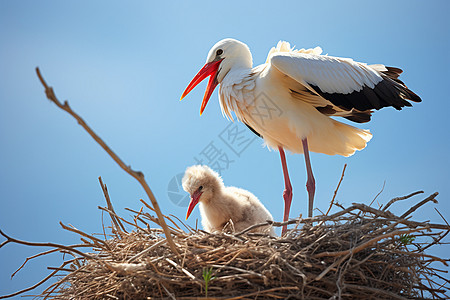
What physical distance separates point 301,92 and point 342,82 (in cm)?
32

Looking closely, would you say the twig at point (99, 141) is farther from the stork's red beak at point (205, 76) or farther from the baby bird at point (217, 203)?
the stork's red beak at point (205, 76)

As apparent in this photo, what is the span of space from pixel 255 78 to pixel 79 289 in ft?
6.52

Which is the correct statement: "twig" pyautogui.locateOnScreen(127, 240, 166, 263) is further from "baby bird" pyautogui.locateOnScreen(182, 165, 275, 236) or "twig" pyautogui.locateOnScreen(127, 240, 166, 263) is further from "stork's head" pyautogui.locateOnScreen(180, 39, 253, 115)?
"stork's head" pyautogui.locateOnScreen(180, 39, 253, 115)

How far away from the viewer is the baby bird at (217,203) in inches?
136

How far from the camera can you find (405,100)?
327cm

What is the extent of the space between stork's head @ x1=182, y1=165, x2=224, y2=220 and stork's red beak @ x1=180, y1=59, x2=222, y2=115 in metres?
0.67

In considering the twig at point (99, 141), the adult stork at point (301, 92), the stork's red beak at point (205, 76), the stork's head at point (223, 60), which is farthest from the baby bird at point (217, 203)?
the twig at point (99, 141)

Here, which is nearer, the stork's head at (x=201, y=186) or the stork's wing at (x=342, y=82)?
the stork's wing at (x=342, y=82)

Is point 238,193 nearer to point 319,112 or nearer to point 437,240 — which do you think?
point 319,112

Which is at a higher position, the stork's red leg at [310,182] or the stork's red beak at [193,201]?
the stork's red beak at [193,201]

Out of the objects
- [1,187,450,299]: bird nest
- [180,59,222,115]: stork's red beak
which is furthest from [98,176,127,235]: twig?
[180,59,222,115]: stork's red beak

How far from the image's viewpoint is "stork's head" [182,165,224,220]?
3.55 m

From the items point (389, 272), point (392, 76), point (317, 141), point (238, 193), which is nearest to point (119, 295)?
point (389, 272)

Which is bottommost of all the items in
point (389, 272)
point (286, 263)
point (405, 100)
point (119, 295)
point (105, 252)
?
point (389, 272)
